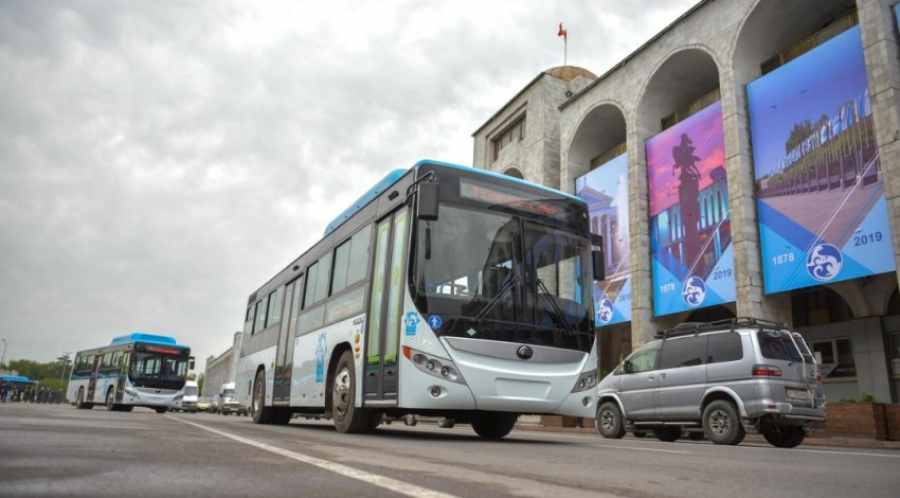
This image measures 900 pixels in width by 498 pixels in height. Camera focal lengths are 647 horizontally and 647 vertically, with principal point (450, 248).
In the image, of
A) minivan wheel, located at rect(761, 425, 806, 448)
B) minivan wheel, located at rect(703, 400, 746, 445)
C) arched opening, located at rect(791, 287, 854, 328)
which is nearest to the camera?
minivan wheel, located at rect(703, 400, 746, 445)

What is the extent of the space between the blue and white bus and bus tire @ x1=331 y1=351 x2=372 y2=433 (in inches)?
794

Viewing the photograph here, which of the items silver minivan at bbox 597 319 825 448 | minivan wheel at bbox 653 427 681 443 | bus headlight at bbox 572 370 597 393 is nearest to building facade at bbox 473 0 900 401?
silver minivan at bbox 597 319 825 448

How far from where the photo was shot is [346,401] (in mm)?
9023

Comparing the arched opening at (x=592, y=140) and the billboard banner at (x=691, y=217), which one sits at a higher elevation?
the arched opening at (x=592, y=140)

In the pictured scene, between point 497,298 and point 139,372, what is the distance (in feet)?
76.3

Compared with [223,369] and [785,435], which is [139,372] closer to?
[785,435]

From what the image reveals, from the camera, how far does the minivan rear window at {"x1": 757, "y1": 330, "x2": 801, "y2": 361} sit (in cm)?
1024

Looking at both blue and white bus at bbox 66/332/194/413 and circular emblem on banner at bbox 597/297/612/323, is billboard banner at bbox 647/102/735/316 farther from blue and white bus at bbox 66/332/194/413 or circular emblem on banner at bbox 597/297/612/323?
blue and white bus at bbox 66/332/194/413

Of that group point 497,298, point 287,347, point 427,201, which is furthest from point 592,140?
point 427,201

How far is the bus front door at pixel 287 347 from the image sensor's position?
12.2 m

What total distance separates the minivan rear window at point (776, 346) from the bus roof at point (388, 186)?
3868 mm

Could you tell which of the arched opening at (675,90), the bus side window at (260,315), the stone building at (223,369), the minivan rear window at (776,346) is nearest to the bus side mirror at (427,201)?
the minivan rear window at (776,346)

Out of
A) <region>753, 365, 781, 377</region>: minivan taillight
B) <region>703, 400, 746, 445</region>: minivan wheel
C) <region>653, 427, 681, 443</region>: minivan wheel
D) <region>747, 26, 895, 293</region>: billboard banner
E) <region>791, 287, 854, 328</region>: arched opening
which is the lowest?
<region>653, 427, 681, 443</region>: minivan wheel

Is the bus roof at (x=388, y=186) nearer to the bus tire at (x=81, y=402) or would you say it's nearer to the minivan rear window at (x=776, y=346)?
the minivan rear window at (x=776, y=346)
